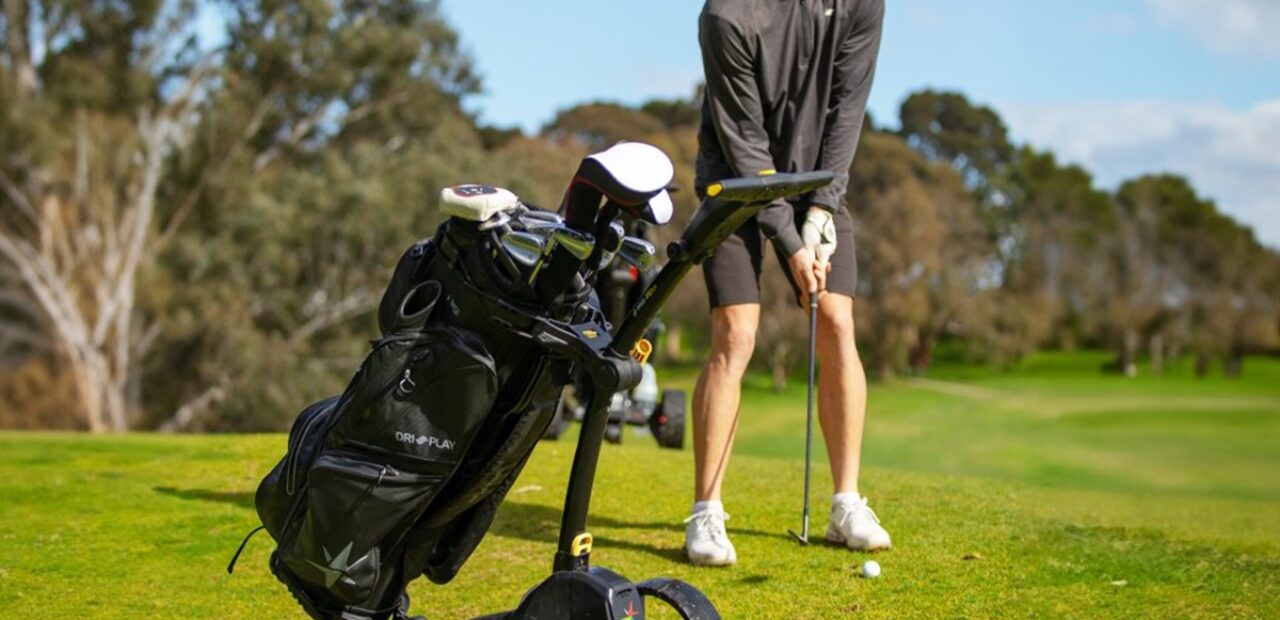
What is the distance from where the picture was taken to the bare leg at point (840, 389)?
534cm

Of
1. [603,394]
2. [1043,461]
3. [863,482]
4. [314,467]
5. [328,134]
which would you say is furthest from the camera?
[328,134]

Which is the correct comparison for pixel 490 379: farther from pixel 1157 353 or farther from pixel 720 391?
pixel 1157 353

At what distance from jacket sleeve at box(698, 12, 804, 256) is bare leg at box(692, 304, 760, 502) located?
332 millimetres

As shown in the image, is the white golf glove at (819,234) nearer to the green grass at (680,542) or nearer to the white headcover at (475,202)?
the green grass at (680,542)

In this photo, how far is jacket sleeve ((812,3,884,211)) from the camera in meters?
5.36

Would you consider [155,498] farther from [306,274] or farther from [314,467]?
[306,274]

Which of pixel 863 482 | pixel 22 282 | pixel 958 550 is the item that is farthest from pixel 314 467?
pixel 22 282

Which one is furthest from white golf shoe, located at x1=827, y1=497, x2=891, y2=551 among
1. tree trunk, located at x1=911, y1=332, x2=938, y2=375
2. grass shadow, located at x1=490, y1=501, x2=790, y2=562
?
tree trunk, located at x1=911, y1=332, x2=938, y2=375

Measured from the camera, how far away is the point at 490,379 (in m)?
3.37

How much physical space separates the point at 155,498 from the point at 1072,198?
85.6 m

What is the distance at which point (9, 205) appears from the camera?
3766cm

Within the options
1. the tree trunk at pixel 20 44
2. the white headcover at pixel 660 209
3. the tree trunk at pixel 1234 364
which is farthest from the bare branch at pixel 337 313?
the tree trunk at pixel 1234 364

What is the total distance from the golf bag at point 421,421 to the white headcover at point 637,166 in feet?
1.18

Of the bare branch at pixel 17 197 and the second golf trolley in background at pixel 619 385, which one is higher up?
the bare branch at pixel 17 197
